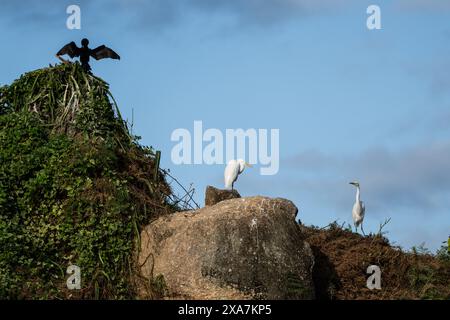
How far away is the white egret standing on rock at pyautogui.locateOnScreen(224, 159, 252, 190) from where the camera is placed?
20281 millimetres

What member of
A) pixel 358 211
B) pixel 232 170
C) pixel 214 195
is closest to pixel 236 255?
pixel 214 195

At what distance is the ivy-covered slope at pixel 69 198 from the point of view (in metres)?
15.7

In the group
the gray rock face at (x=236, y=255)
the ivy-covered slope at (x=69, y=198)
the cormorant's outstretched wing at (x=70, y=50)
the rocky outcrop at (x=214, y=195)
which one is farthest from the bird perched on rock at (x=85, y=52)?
the gray rock face at (x=236, y=255)

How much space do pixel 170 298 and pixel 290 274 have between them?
1.86 meters

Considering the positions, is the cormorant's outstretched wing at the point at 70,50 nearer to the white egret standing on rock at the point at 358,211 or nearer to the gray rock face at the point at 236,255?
the gray rock face at the point at 236,255

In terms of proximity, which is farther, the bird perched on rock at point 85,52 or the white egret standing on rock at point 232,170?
the white egret standing on rock at point 232,170

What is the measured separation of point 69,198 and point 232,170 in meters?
5.21

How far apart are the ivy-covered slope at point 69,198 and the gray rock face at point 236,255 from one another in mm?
649

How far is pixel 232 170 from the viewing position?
20516 mm

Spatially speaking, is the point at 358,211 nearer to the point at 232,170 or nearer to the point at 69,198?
the point at 232,170

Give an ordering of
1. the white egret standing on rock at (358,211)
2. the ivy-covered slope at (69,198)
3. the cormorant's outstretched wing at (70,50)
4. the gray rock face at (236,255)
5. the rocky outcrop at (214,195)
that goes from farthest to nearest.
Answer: the white egret standing on rock at (358,211), the cormorant's outstretched wing at (70,50), the rocky outcrop at (214,195), the ivy-covered slope at (69,198), the gray rock face at (236,255)

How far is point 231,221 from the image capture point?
603 inches

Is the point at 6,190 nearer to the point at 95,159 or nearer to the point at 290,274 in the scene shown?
the point at 95,159
